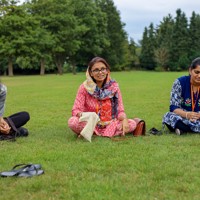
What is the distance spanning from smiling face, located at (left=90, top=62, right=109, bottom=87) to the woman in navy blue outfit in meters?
1.31

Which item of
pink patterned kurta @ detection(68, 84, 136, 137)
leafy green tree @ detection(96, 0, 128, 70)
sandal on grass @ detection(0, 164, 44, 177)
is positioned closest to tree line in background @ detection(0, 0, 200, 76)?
leafy green tree @ detection(96, 0, 128, 70)

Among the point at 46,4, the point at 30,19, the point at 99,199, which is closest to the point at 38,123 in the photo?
the point at 99,199

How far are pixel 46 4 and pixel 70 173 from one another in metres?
51.2

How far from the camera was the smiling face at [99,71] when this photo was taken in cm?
631

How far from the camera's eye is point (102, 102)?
6.58 m

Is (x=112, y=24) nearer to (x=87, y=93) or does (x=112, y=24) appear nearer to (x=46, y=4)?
(x=46, y=4)

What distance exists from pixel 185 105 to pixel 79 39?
54.7 m

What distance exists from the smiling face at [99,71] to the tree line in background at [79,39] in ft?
121

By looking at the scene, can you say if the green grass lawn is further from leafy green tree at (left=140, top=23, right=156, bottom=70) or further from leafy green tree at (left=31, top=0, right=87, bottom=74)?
leafy green tree at (left=140, top=23, right=156, bottom=70)

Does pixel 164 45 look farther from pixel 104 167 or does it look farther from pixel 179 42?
pixel 104 167

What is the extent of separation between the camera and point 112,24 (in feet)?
242

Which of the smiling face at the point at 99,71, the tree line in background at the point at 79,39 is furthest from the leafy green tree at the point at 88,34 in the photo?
the smiling face at the point at 99,71

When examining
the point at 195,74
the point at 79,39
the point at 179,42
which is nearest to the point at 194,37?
the point at 179,42

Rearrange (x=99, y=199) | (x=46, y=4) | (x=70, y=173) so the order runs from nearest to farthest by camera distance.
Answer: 1. (x=99, y=199)
2. (x=70, y=173)
3. (x=46, y=4)
